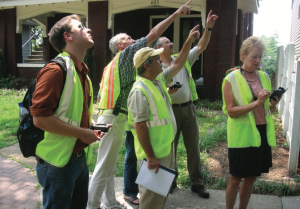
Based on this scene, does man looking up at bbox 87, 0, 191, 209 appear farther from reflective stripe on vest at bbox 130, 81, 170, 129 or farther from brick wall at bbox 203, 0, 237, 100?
brick wall at bbox 203, 0, 237, 100

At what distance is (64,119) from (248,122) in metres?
1.81

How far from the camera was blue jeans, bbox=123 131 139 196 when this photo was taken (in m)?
3.61

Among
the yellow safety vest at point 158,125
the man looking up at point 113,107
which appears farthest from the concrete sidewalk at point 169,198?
the yellow safety vest at point 158,125

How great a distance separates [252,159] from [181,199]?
1310 millimetres

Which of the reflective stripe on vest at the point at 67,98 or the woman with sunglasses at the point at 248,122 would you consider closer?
the reflective stripe on vest at the point at 67,98

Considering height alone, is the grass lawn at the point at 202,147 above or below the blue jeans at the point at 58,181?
below

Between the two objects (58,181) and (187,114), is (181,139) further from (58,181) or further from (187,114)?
(58,181)

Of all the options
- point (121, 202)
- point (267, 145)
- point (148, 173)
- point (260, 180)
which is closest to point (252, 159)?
point (267, 145)

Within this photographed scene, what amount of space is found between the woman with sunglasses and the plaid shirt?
3.23ft

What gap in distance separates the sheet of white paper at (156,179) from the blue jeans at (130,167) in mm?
1127

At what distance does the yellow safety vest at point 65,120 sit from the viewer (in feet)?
6.50

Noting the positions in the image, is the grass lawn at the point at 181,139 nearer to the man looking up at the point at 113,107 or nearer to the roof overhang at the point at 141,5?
the man looking up at the point at 113,107

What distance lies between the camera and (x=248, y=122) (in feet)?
9.44

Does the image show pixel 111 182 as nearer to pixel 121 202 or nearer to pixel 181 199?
pixel 121 202
